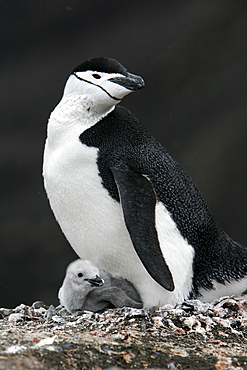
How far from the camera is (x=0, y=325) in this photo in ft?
6.82

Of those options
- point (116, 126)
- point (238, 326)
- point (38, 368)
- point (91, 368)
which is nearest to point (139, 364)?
point (91, 368)

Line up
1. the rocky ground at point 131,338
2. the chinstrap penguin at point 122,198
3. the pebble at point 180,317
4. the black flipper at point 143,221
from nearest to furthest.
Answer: the rocky ground at point 131,338
the pebble at point 180,317
the black flipper at point 143,221
the chinstrap penguin at point 122,198

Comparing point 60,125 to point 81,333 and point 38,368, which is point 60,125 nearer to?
point 81,333

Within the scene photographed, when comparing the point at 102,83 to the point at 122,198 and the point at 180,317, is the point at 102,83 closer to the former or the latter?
the point at 122,198

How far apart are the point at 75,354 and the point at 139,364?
0.16 m

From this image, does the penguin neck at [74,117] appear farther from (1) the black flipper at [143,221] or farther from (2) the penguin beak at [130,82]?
(1) the black flipper at [143,221]

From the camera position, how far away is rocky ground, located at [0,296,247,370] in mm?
1498

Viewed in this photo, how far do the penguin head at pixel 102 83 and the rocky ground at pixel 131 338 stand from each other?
2.57 ft

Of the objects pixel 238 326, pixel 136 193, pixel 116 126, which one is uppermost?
pixel 116 126

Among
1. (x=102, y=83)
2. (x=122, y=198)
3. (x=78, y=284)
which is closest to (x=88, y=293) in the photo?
(x=78, y=284)

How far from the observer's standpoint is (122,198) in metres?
2.20

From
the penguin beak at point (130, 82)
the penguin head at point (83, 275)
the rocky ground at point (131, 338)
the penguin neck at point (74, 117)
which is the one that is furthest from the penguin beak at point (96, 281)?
the penguin beak at point (130, 82)

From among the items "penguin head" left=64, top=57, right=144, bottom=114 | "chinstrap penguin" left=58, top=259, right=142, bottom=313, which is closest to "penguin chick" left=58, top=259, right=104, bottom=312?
"chinstrap penguin" left=58, top=259, right=142, bottom=313

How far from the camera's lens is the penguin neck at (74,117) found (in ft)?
7.72
